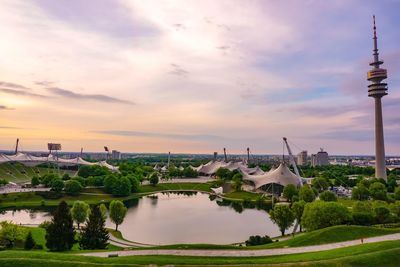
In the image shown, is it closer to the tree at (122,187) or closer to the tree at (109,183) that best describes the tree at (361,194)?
the tree at (122,187)

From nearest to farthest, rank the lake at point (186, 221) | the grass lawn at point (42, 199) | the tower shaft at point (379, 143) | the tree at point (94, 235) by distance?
the tree at point (94, 235) → the lake at point (186, 221) → the grass lawn at point (42, 199) → the tower shaft at point (379, 143)

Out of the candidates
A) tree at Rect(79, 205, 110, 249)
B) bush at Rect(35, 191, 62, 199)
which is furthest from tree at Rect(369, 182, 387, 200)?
bush at Rect(35, 191, 62, 199)

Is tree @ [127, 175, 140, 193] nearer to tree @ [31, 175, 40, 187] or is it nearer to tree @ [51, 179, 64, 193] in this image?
tree @ [51, 179, 64, 193]

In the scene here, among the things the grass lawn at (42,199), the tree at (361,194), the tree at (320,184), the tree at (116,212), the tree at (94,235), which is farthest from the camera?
the tree at (320,184)

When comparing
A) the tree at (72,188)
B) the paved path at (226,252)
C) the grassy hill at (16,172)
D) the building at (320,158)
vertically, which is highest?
the building at (320,158)

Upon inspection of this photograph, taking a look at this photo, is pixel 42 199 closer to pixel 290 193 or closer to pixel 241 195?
pixel 241 195

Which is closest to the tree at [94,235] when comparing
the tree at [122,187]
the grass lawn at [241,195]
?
the tree at [122,187]
